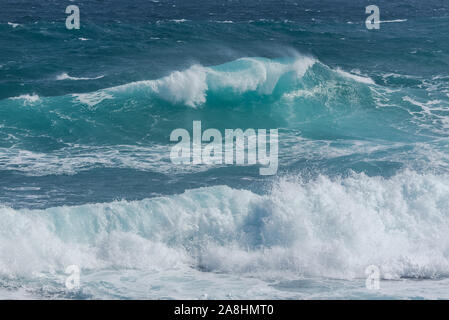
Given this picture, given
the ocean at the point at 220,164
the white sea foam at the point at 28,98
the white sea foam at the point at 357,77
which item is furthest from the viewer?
the white sea foam at the point at 357,77

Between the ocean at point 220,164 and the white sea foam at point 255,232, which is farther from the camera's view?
the white sea foam at point 255,232

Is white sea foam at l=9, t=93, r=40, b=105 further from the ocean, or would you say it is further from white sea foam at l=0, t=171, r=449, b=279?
white sea foam at l=0, t=171, r=449, b=279

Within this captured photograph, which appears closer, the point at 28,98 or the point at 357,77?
the point at 28,98

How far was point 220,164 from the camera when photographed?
800 inches

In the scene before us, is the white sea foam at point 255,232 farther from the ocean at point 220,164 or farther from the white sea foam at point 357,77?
the white sea foam at point 357,77

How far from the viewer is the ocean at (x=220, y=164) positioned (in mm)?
15438

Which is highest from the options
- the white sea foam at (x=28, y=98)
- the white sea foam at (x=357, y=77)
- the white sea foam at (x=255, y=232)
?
the white sea foam at (x=357, y=77)

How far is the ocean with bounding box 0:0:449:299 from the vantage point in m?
15.4

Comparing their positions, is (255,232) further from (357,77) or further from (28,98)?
(357,77)

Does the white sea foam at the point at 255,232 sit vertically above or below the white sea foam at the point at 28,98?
below

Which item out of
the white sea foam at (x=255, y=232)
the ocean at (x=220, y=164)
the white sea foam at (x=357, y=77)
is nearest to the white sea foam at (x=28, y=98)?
the ocean at (x=220, y=164)

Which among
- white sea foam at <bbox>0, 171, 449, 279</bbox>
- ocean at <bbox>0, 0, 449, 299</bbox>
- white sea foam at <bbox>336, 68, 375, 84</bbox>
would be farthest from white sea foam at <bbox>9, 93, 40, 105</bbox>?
white sea foam at <bbox>336, 68, 375, 84</bbox>

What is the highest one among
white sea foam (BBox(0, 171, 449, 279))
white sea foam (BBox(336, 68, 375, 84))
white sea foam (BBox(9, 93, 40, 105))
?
white sea foam (BBox(336, 68, 375, 84))

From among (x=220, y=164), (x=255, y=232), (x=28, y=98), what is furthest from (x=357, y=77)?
(x=28, y=98)
